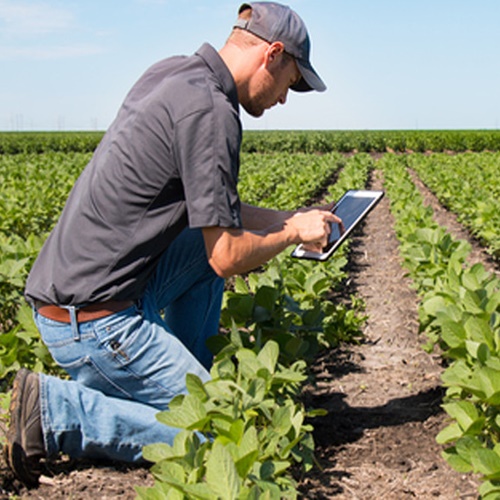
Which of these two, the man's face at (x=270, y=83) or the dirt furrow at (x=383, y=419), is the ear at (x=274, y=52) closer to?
the man's face at (x=270, y=83)

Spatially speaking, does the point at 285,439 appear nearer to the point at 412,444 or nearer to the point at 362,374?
the point at 412,444

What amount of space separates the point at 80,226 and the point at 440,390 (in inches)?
85.7

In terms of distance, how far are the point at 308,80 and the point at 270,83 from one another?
0.16 metres

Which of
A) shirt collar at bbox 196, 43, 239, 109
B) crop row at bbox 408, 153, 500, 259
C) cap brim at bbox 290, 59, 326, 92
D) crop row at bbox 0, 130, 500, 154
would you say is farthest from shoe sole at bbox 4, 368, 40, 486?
crop row at bbox 0, 130, 500, 154

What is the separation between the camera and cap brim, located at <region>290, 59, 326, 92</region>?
2581 millimetres

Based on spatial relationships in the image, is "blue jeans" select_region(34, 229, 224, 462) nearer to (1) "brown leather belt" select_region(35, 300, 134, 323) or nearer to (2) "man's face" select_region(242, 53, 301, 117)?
(1) "brown leather belt" select_region(35, 300, 134, 323)

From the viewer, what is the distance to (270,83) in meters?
2.54

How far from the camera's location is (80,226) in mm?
2545

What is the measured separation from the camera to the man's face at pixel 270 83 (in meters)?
2.52

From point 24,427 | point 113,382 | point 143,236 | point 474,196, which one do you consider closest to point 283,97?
point 143,236

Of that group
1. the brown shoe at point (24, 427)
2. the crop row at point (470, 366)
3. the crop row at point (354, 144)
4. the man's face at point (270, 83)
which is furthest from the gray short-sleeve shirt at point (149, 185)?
the crop row at point (354, 144)

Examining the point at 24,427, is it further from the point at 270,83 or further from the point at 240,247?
the point at 270,83

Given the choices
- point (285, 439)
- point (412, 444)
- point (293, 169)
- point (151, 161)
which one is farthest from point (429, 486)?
point (293, 169)

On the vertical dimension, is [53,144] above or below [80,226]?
below
